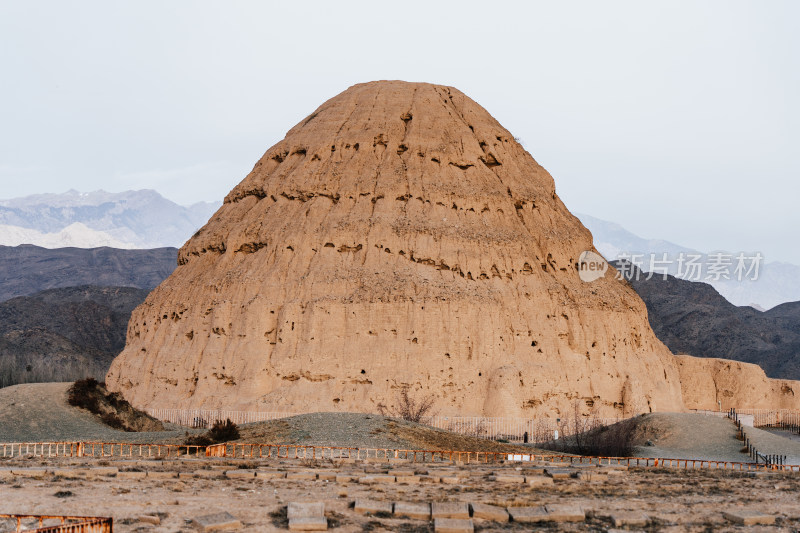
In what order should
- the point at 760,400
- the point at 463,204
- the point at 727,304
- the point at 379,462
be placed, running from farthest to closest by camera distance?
1. the point at 727,304
2. the point at 760,400
3. the point at 463,204
4. the point at 379,462

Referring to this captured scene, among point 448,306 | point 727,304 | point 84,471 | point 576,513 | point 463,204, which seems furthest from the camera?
Result: point 727,304

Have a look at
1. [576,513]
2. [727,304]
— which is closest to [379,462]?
[576,513]

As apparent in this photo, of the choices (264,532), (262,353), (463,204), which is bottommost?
(264,532)

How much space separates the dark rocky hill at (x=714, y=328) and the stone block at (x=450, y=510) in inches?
3969

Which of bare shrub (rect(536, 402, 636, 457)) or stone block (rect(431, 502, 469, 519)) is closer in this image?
stone block (rect(431, 502, 469, 519))

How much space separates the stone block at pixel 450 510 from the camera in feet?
45.7

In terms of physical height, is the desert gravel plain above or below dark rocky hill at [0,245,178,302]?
below

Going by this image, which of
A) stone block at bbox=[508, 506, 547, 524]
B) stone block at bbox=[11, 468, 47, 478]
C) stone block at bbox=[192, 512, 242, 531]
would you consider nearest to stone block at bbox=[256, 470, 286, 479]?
stone block at bbox=[11, 468, 47, 478]

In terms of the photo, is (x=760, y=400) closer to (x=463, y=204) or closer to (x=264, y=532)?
(x=463, y=204)

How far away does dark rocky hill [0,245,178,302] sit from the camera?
574 feet

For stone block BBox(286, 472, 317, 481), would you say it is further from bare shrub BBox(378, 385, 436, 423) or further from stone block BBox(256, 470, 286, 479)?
bare shrub BBox(378, 385, 436, 423)

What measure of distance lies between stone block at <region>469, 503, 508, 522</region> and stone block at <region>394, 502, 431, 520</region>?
716 mm

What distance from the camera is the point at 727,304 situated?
136625 mm

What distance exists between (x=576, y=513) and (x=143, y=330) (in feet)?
126
